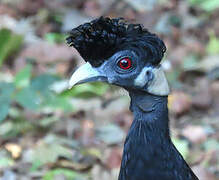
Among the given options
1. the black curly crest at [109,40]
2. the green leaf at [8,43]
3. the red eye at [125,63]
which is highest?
the green leaf at [8,43]

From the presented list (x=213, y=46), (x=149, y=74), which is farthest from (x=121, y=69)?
(x=213, y=46)

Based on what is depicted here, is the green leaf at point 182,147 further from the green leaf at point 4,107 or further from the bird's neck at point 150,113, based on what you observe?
the bird's neck at point 150,113

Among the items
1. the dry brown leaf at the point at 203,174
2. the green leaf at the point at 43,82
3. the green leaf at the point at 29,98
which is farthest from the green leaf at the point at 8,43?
the dry brown leaf at the point at 203,174

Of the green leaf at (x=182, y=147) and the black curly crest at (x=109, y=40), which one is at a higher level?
the green leaf at (x=182, y=147)

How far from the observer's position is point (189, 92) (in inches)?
227

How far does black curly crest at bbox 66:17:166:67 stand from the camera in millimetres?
2926

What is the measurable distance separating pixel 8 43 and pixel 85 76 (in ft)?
10.8

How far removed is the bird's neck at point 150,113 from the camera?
3.09 metres

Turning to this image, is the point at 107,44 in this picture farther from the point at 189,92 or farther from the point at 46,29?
the point at 46,29

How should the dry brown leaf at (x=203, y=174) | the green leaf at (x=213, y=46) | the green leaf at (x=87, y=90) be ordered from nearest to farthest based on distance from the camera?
the dry brown leaf at (x=203, y=174)
the green leaf at (x=87, y=90)
the green leaf at (x=213, y=46)

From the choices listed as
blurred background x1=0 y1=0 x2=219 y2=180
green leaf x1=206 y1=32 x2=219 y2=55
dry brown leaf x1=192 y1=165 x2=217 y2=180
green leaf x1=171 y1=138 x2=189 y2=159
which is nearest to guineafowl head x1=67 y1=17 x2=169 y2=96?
blurred background x1=0 y1=0 x2=219 y2=180

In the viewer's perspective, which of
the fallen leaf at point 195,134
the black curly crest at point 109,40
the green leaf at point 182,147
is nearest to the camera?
the black curly crest at point 109,40

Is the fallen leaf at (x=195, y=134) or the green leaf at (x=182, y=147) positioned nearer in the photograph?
the green leaf at (x=182, y=147)

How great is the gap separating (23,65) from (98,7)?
5.04ft
